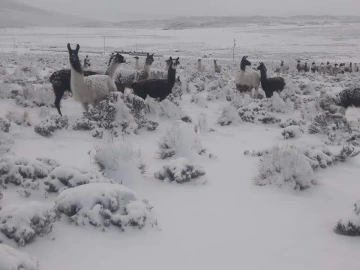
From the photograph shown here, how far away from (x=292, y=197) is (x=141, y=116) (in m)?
4.68

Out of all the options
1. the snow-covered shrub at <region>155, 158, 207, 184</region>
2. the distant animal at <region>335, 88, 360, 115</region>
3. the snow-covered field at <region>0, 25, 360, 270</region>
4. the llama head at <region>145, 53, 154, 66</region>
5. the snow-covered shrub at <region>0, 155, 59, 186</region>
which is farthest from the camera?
the llama head at <region>145, 53, 154, 66</region>

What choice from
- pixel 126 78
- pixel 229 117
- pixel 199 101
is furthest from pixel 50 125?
pixel 199 101

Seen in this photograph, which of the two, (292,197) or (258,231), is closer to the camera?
(258,231)

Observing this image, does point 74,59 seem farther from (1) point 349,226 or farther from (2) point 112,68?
(1) point 349,226

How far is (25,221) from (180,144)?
10.3 ft

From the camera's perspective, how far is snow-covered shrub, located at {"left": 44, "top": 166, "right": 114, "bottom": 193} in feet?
13.6

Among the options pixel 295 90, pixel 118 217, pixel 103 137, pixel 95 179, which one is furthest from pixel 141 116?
pixel 295 90

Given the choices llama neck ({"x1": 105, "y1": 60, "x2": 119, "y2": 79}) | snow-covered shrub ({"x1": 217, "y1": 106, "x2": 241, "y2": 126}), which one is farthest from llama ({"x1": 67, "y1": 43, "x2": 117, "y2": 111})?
snow-covered shrub ({"x1": 217, "y1": 106, "x2": 241, "y2": 126})

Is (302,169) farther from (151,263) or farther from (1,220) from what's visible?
(1,220)

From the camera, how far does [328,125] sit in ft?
27.9

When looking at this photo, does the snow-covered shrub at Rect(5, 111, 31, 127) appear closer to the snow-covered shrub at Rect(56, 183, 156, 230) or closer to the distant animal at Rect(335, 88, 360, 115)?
the snow-covered shrub at Rect(56, 183, 156, 230)

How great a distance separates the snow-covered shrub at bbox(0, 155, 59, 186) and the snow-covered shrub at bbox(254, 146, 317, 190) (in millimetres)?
2626

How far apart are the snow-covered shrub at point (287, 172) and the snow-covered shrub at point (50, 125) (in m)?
4.09

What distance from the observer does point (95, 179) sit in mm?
4234
